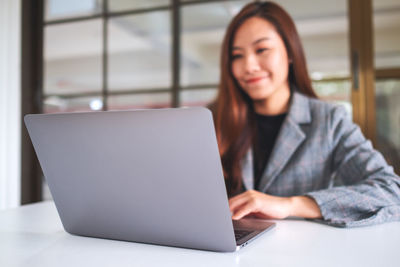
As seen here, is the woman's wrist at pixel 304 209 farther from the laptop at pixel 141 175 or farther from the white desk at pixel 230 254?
the laptop at pixel 141 175

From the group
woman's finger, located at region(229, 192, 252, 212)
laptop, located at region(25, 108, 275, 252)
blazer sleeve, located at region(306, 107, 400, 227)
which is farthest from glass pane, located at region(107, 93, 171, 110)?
laptop, located at region(25, 108, 275, 252)

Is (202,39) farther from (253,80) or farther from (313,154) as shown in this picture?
(313,154)

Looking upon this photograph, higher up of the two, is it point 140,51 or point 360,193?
point 140,51

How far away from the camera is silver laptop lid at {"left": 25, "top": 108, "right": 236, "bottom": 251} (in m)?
0.45

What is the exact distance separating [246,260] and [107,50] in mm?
2071

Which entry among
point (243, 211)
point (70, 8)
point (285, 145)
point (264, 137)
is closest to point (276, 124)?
point (264, 137)

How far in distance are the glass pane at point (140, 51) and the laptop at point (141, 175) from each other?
162 centimetres

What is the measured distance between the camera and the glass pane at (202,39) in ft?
6.73

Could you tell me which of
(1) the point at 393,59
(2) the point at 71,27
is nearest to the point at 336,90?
(1) the point at 393,59

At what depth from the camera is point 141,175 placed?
0.50 metres

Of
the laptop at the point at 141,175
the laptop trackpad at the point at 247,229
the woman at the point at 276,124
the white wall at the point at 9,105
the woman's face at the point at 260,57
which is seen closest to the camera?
the laptop at the point at 141,175

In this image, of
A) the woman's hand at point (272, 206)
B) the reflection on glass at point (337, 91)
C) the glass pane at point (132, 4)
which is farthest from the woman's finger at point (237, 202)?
the glass pane at point (132, 4)

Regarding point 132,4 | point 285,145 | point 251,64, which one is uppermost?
point 132,4

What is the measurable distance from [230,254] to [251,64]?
89 cm
